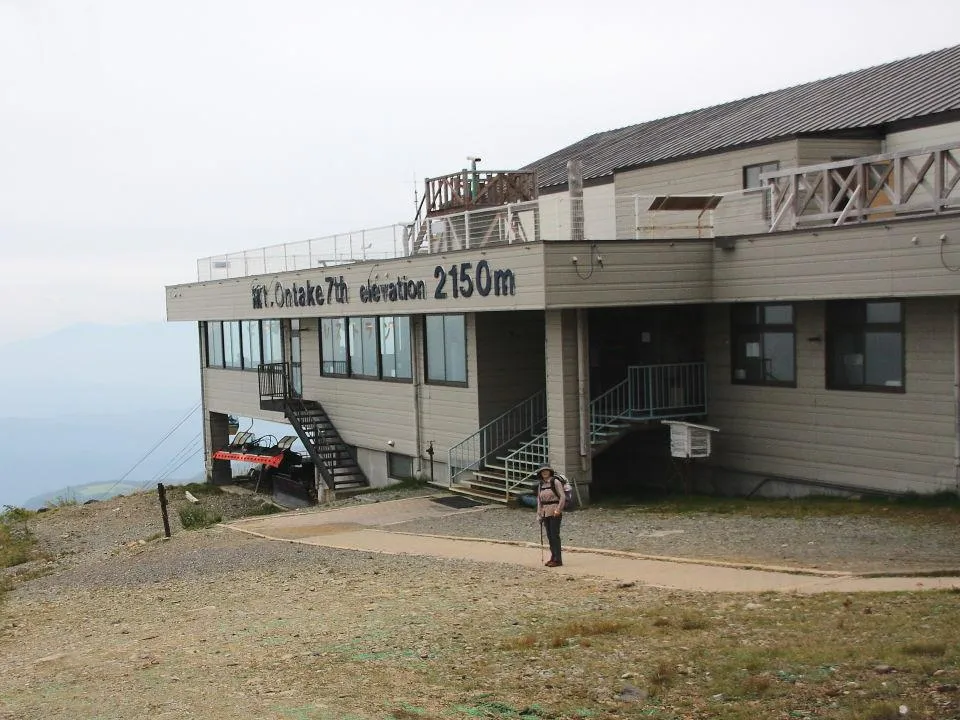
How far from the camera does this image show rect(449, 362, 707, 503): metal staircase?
23.6 meters

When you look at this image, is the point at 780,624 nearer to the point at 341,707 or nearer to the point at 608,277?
the point at 341,707

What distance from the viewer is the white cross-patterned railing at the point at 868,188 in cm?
1919

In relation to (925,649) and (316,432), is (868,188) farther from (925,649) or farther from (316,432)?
(316,432)

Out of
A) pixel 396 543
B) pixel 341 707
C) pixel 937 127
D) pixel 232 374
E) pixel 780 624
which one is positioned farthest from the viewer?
pixel 232 374

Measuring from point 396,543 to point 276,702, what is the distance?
9.90 metres

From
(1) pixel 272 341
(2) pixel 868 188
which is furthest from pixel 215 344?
(2) pixel 868 188

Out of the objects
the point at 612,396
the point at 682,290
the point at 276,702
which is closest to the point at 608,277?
the point at 682,290

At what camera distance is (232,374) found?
132ft

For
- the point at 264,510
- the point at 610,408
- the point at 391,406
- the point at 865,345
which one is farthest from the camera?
the point at 264,510

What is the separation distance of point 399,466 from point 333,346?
4.71 metres

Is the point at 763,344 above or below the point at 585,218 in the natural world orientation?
below

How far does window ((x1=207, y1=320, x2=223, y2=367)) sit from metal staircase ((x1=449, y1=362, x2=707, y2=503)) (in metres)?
16.9

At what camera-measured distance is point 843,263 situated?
65.0ft

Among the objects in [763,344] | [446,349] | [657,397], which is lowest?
[657,397]
